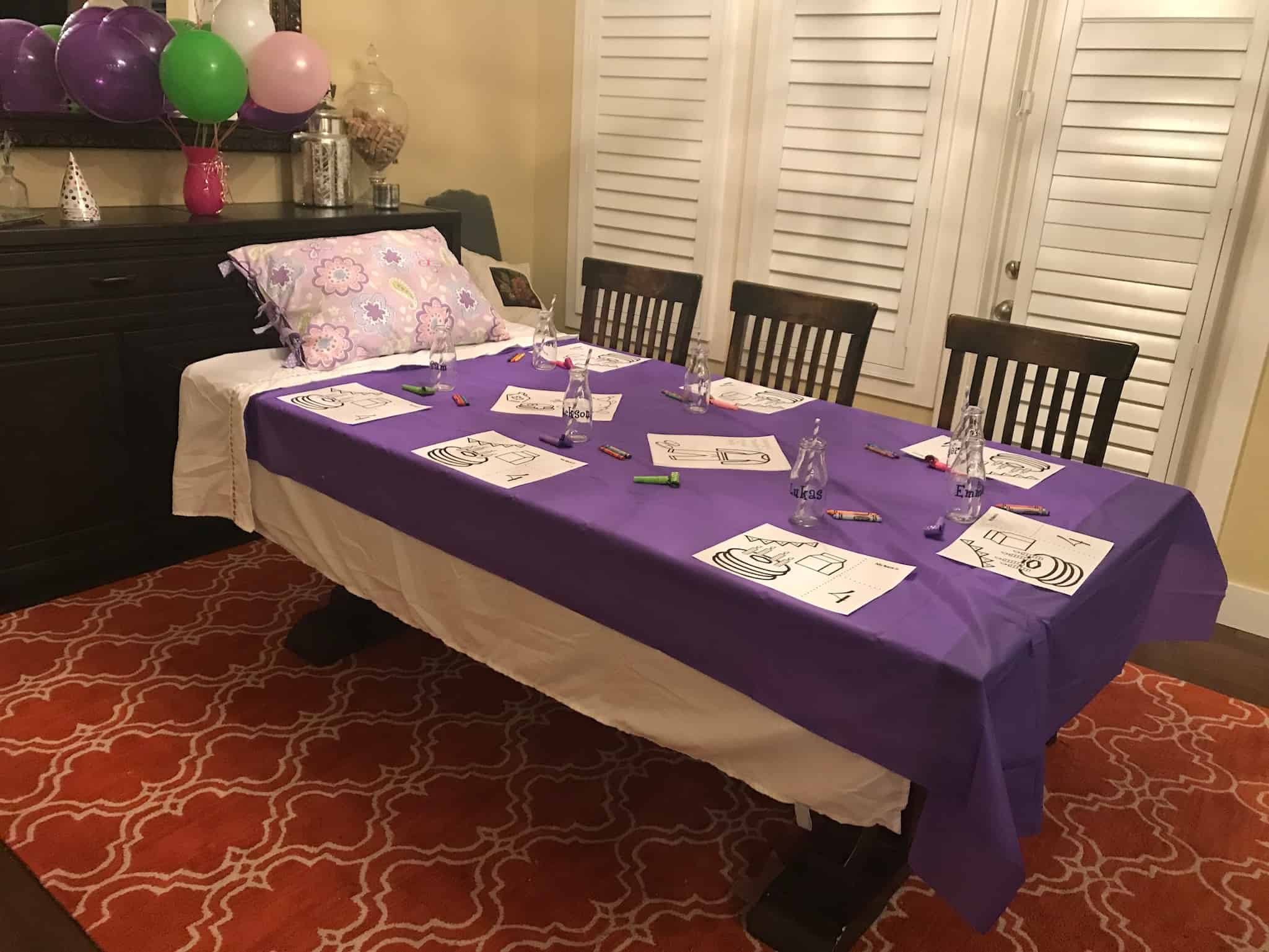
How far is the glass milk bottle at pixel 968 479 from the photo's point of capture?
167cm

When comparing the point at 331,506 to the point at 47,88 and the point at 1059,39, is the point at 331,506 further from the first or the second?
the point at 1059,39

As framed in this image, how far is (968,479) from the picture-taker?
167 centimetres

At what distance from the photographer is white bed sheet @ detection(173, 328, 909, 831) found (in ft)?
4.68

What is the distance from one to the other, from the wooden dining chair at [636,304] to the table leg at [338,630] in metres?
1.02

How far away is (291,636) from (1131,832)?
1.97 m

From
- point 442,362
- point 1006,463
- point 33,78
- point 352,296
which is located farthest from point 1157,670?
point 33,78

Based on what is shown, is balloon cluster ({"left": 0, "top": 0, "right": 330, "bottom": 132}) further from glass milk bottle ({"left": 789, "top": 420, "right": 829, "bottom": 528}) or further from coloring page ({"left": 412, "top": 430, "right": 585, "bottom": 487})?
glass milk bottle ({"left": 789, "top": 420, "right": 829, "bottom": 528})

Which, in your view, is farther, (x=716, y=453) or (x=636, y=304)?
(x=636, y=304)

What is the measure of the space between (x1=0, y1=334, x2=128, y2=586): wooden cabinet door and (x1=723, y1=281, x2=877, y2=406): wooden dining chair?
1679 millimetres

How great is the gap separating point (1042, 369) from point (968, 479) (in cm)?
73

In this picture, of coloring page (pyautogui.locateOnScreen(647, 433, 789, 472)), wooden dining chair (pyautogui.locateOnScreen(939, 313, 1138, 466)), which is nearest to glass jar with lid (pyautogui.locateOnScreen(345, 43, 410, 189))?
coloring page (pyautogui.locateOnScreen(647, 433, 789, 472))

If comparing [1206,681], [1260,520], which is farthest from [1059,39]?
[1206,681]

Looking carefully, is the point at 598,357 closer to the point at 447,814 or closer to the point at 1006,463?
the point at 1006,463

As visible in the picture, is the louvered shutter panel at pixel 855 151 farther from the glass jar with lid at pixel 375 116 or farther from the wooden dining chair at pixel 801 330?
the glass jar with lid at pixel 375 116
